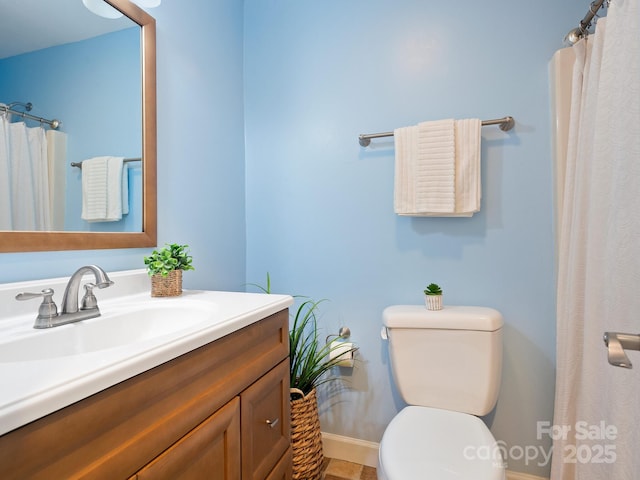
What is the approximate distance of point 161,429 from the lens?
581 mm

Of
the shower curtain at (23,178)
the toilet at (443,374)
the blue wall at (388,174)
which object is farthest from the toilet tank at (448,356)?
the shower curtain at (23,178)

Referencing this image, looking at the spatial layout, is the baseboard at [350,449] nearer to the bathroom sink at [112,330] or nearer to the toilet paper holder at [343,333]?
the toilet paper holder at [343,333]

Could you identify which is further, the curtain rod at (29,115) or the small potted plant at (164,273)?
the small potted plant at (164,273)

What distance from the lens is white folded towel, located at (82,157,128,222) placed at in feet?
3.36

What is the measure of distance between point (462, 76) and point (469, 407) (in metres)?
1.34

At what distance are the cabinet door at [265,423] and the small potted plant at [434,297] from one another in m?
0.62

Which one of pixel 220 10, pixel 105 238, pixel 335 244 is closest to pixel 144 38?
pixel 220 10

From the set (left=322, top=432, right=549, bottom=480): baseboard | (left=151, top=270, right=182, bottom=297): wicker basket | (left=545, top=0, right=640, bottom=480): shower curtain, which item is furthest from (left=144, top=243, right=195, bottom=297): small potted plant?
(left=545, top=0, right=640, bottom=480): shower curtain

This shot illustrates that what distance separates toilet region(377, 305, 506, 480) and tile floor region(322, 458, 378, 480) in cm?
48

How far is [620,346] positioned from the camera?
558mm

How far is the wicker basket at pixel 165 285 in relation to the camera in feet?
3.56

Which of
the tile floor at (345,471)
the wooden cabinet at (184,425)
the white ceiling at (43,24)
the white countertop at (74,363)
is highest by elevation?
the white ceiling at (43,24)

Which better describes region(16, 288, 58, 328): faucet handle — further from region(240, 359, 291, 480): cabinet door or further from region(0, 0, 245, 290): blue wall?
region(240, 359, 291, 480): cabinet door

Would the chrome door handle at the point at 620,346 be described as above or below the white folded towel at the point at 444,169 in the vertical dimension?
below
